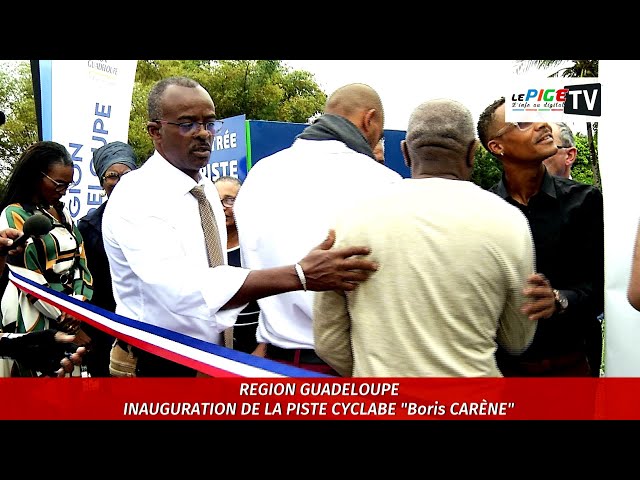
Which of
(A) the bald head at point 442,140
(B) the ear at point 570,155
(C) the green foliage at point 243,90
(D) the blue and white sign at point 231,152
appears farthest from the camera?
(C) the green foliage at point 243,90

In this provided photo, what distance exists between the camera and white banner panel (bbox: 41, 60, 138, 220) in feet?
20.3

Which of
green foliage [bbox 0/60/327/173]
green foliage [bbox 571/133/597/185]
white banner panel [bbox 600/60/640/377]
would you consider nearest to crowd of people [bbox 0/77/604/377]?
white banner panel [bbox 600/60/640/377]

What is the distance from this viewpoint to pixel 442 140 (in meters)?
2.29

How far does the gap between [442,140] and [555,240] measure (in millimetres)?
1210

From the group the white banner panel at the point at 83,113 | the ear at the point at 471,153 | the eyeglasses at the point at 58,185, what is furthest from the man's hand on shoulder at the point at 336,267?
the white banner panel at the point at 83,113

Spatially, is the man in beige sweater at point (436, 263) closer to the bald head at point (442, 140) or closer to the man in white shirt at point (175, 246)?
the bald head at point (442, 140)

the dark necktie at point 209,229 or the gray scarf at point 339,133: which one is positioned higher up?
the gray scarf at point 339,133

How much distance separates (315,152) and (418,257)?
910 mm

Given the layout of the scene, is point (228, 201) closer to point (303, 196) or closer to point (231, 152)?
point (231, 152)

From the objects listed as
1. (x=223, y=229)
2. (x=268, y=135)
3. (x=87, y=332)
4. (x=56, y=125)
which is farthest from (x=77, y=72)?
(x=223, y=229)

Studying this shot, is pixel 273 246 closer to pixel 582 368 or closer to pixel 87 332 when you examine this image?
pixel 582 368

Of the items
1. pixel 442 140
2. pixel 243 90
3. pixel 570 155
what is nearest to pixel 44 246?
pixel 442 140

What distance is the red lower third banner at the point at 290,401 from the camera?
8.58 feet

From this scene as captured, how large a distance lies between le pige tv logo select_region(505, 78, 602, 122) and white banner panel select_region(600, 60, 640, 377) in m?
0.27
